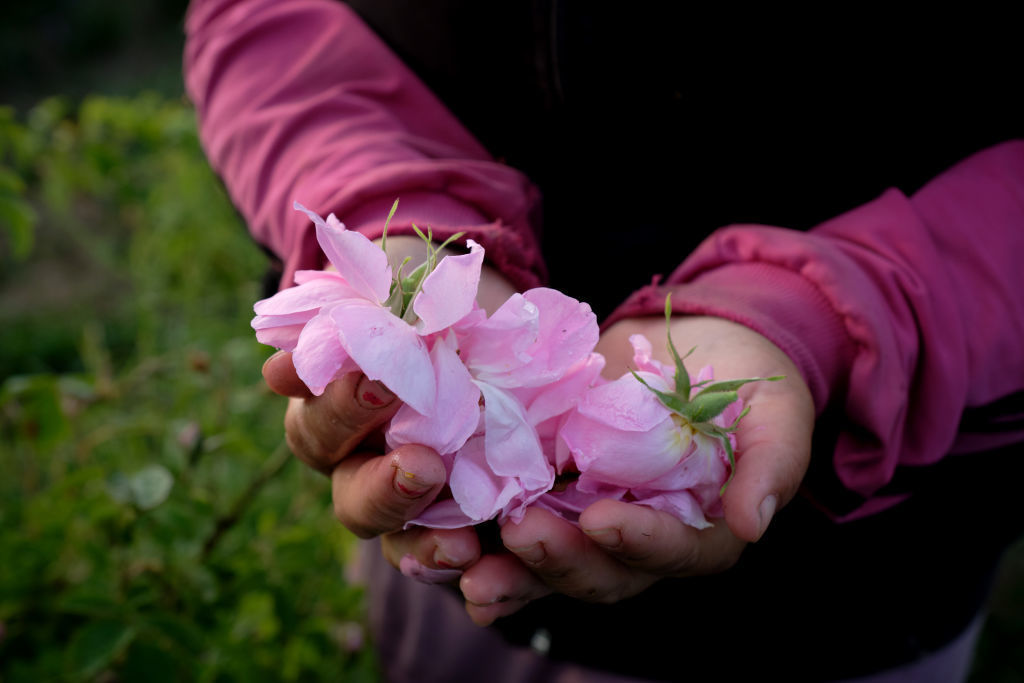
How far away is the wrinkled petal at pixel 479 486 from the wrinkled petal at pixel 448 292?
0.33ft

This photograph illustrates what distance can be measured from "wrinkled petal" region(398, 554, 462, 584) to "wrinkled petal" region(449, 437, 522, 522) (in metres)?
0.07

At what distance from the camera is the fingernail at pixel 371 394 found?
1.68 feet

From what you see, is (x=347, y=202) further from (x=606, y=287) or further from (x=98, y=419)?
(x=98, y=419)

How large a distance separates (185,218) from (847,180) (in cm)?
177

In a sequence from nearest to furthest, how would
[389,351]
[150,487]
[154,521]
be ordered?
[389,351] → [150,487] → [154,521]

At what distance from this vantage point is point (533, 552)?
54cm

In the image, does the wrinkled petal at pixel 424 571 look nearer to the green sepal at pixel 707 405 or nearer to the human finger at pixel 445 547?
the human finger at pixel 445 547

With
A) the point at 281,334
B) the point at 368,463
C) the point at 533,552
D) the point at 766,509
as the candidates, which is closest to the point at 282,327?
the point at 281,334

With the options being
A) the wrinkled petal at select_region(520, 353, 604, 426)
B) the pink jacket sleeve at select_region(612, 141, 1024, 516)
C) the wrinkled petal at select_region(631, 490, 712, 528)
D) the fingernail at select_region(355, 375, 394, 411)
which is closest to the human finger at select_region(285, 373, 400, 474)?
the fingernail at select_region(355, 375, 394, 411)

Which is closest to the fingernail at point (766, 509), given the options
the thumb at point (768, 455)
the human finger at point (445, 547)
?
the thumb at point (768, 455)

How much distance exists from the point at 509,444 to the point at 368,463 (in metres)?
0.11

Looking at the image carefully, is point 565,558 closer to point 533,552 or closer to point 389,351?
A: point 533,552

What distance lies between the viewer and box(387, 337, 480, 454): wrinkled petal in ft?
1.71

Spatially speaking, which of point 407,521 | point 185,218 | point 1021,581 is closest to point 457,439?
point 407,521
